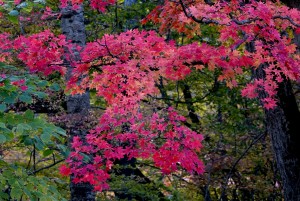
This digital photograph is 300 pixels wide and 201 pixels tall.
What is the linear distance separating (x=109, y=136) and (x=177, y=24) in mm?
2725

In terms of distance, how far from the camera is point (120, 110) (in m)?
5.55

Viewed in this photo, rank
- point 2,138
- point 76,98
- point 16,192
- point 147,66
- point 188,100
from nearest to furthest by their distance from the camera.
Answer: point 2,138
point 16,192
point 147,66
point 76,98
point 188,100

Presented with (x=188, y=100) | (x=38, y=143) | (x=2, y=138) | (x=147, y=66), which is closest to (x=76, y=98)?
(x=147, y=66)

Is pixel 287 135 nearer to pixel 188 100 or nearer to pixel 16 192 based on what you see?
pixel 188 100

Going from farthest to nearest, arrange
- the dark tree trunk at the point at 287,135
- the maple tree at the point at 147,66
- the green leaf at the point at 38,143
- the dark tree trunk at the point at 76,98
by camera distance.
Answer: the dark tree trunk at the point at 76,98 < the dark tree trunk at the point at 287,135 < the maple tree at the point at 147,66 < the green leaf at the point at 38,143

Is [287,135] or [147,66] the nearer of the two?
[147,66]

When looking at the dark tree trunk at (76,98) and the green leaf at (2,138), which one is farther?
the dark tree trunk at (76,98)

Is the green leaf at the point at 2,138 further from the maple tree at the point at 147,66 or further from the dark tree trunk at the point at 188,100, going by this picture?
the dark tree trunk at the point at 188,100

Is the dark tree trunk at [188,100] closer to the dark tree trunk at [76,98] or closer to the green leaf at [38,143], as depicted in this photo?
the dark tree trunk at [76,98]

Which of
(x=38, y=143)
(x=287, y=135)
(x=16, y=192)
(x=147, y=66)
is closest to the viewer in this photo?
(x=16, y=192)

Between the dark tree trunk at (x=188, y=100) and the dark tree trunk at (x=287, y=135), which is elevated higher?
the dark tree trunk at (x=287, y=135)

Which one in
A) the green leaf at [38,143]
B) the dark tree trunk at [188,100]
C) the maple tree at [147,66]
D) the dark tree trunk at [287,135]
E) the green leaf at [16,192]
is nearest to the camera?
the green leaf at [16,192]

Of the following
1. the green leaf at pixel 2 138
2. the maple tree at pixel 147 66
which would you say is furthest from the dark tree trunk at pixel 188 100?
the green leaf at pixel 2 138

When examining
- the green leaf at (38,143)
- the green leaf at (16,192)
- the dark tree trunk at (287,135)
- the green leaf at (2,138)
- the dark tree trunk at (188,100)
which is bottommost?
the dark tree trunk at (188,100)
